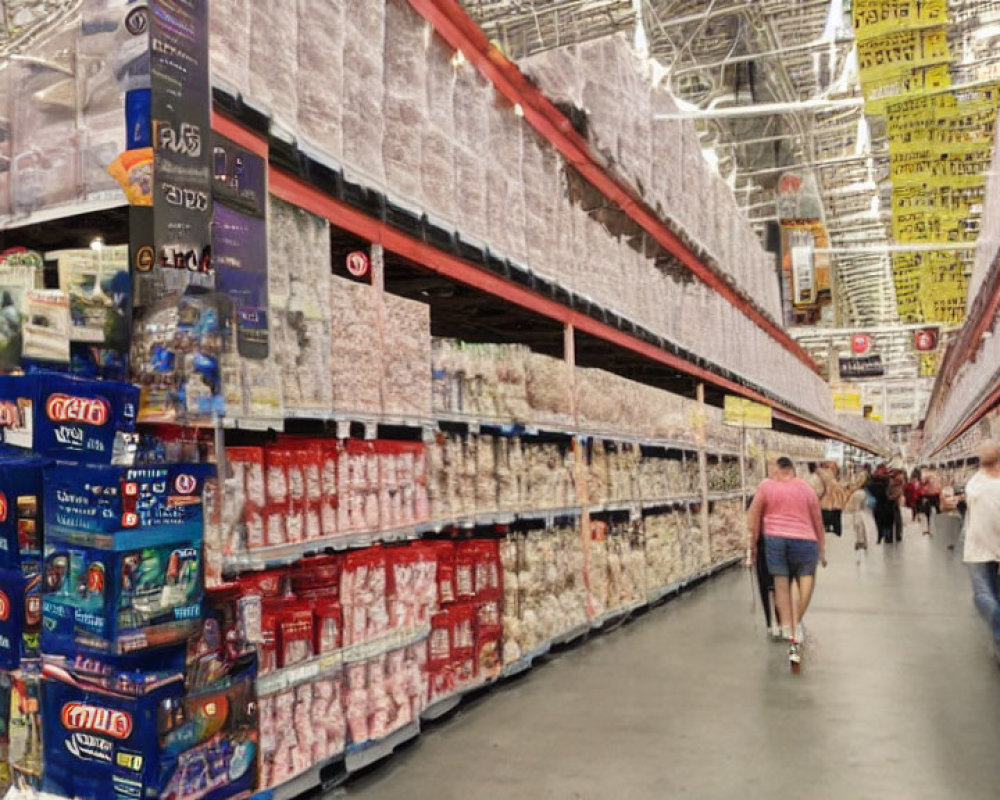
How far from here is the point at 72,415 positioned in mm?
2387

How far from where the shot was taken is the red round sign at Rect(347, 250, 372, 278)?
174 inches

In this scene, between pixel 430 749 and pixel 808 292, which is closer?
pixel 430 749

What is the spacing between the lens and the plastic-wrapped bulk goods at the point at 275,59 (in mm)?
3223

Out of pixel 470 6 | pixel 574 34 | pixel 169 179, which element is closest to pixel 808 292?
pixel 574 34

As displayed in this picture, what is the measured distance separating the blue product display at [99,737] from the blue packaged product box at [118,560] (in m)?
0.11

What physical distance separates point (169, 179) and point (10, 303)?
0.56 meters

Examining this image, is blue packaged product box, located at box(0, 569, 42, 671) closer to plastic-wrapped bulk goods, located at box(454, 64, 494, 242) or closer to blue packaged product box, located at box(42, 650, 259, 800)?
blue packaged product box, located at box(42, 650, 259, 800)

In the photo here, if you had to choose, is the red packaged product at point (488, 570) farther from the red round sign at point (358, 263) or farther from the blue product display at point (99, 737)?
the blue product display at point (99, 737)

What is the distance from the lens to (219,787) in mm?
2514

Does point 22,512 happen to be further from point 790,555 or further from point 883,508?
point 883,508

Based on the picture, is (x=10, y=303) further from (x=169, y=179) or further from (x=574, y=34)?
(x=574, y=34)

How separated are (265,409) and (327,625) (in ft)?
3.12

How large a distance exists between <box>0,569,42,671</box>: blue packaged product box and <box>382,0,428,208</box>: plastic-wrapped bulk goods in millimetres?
2216

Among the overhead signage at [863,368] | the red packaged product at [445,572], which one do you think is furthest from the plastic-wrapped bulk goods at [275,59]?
the overhead signage at [863,368]
